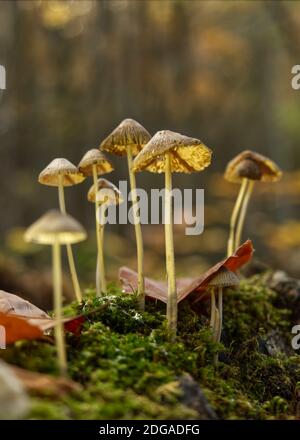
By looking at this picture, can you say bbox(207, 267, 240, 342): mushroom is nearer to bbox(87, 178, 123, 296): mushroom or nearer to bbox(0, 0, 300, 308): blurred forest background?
bbox(87, 178, 123, 296): mushroom

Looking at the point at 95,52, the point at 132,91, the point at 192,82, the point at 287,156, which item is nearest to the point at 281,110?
the point at 287,156

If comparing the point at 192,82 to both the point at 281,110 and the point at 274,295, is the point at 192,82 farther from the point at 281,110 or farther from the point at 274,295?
the point at 274,295

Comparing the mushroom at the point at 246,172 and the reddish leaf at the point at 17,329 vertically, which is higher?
the mushroom at the point at 246,172

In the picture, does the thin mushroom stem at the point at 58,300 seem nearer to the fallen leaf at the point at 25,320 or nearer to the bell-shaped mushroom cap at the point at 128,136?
the fallen leaf at the point at 25,320

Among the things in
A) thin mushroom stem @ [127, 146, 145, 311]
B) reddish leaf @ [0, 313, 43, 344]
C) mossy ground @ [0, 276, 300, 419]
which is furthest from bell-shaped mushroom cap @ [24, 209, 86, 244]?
thin mushroom stem @ [127, 146, 145, 311]

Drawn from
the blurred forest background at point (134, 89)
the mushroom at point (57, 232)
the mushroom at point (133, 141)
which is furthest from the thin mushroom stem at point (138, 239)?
the blurred forest background at point (134, 89)

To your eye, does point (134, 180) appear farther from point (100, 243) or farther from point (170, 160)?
point (100, 243)
